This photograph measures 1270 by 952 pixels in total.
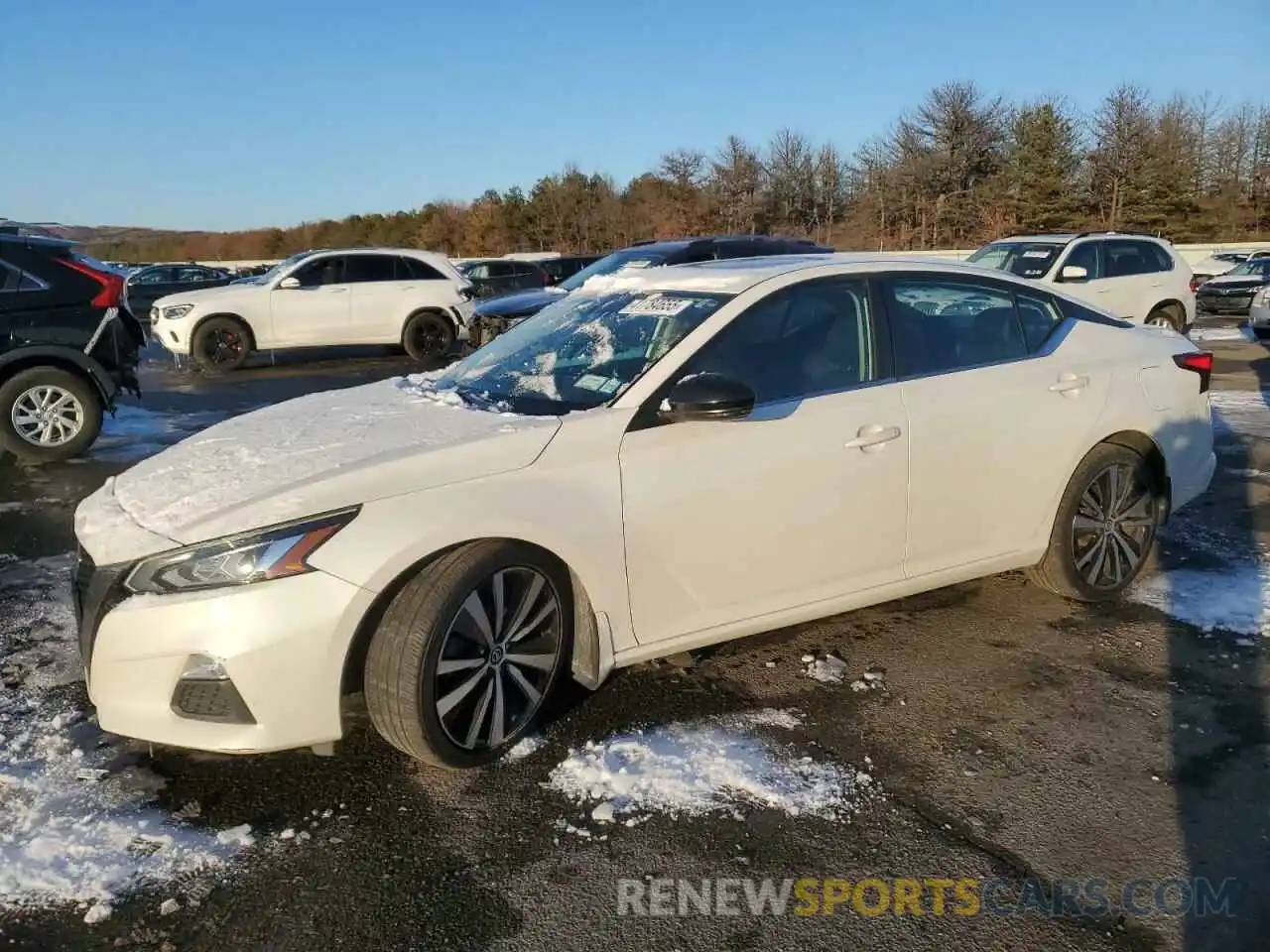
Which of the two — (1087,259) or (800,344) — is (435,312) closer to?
(1087,259)

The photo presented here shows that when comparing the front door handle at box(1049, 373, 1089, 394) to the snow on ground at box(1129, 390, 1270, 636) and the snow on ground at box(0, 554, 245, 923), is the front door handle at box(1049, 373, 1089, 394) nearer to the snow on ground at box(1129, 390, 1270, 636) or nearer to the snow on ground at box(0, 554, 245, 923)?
the snow on ground at box(1129, 390, 1270, 636)

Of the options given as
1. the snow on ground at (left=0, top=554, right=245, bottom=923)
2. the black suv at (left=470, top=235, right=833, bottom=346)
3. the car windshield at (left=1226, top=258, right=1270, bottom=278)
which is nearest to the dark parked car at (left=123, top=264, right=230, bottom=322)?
the black suv at (left=470, top=235, right=833, bottom=346)

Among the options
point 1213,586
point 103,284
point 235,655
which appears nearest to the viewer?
point 235,655

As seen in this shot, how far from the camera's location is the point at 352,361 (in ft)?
53.3

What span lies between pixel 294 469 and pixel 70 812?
47.2 inches

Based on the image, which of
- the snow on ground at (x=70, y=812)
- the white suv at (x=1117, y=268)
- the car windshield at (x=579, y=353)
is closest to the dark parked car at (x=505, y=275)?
the white suv at (x=1117, y=268)

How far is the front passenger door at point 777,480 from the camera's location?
133 inches

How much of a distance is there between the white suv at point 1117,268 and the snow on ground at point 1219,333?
127 inches

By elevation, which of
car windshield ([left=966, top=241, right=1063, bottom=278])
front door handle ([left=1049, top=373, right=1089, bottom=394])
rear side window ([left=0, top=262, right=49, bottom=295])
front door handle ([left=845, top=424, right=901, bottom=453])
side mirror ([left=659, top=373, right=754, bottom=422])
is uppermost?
rear side window ([left=0, top=262, right=49, bottom=295])

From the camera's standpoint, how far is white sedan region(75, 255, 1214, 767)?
286 cm

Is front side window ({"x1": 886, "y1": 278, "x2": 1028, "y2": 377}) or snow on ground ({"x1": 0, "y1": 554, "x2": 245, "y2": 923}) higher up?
front side window ({"x1": 886, "y1": 278, "x2": 1028, "y2": 377})

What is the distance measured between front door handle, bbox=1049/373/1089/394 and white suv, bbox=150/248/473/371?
1170cm

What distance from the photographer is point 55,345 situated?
25.8 feet

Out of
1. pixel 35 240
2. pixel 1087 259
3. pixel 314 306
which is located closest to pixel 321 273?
pixel 314 306
